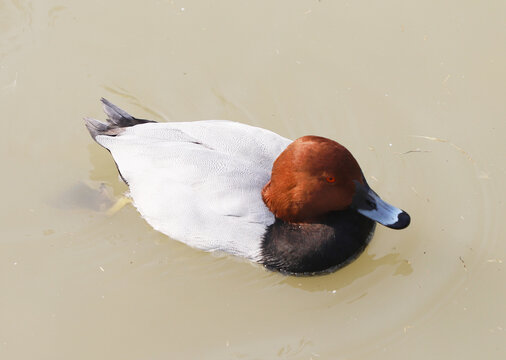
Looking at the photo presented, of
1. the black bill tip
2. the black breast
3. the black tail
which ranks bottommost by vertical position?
the black breast

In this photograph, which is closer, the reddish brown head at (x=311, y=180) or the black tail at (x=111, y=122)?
the reddish brown head at (x=311, y=180)

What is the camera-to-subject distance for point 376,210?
434cm

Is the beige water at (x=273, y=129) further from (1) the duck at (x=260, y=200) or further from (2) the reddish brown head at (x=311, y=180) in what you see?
(2) the reddish brown head at (x=311, y=180)

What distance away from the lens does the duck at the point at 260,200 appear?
4277 mm

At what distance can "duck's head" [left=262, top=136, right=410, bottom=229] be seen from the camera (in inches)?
163

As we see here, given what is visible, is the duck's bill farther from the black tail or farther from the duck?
the black tail

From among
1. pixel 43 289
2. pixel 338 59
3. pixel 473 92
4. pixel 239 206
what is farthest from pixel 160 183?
pixel 473 92

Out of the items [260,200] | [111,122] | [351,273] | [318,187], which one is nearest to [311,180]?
[318,187]

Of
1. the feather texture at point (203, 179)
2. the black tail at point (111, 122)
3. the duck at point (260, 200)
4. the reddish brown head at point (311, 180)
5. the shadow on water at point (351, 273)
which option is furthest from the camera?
the black tail at point (111, 122)

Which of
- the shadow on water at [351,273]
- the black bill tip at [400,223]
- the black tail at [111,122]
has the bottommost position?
the shadow on water at [351,273]

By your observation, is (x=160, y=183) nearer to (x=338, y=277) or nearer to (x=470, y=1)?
(x=338, y=277)

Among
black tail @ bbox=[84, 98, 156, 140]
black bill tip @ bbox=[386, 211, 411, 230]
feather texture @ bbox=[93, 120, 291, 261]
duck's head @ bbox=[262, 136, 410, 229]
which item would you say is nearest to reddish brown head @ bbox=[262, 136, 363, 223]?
duck's head @ bbox=[262, 136, 410, 229]

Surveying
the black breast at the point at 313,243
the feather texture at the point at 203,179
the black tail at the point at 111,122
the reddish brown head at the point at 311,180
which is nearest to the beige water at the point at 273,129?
the black breast at the point at 313,243

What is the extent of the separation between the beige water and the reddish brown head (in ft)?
1.73
